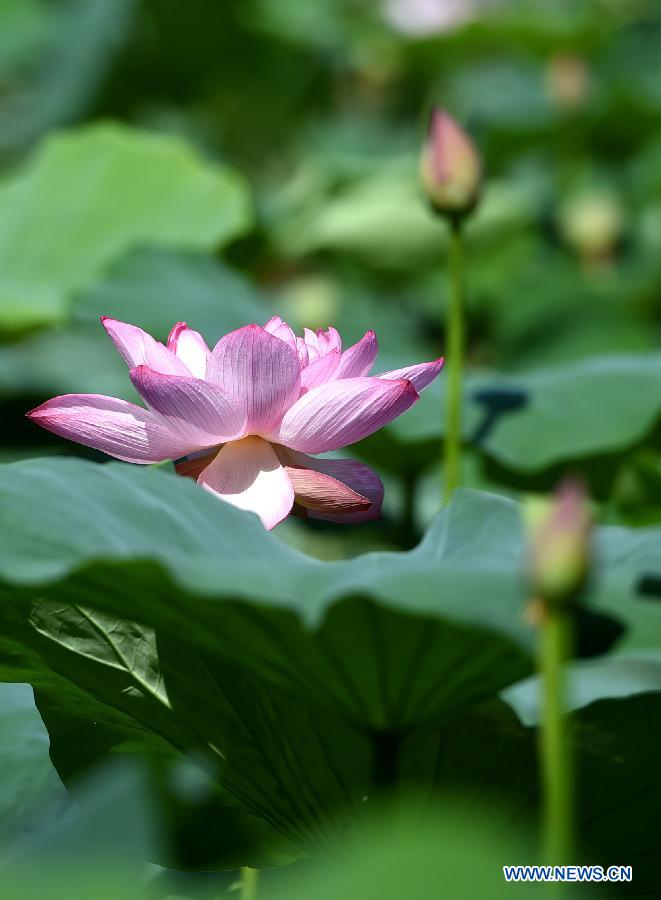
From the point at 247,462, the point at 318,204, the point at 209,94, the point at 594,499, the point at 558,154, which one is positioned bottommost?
the point at 247,462

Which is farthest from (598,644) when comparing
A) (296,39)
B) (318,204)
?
(296,39)

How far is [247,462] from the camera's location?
0.71m

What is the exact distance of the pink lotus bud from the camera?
1.00 metres

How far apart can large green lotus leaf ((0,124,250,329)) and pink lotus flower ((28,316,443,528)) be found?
3.48ft

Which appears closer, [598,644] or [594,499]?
[598,644]

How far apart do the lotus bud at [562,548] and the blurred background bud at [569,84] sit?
235 cm

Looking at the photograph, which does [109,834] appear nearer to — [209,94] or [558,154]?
[558,154]

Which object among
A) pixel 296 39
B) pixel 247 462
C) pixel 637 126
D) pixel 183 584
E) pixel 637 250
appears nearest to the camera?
pixel 183 584

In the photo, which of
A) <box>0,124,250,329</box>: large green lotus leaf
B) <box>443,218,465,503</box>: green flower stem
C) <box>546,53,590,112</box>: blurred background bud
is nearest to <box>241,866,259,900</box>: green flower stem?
<box>443,218,465,503</box>: green flower stem

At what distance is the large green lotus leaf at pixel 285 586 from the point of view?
50 cm

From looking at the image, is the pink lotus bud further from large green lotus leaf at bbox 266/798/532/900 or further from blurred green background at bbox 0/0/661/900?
large green lotus leaf at bbox 266/798/532/900

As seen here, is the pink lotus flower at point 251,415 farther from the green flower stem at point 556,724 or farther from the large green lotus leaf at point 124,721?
the green flower stem at point 556,724

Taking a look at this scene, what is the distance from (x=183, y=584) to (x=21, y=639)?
19cm

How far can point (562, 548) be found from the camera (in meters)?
0.43
